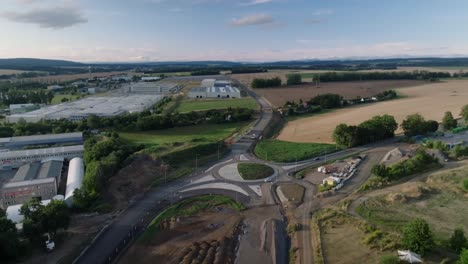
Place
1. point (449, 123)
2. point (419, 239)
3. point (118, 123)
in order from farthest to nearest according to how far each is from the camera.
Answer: point (118, 123) < point (449, 123) < point (419, 239)

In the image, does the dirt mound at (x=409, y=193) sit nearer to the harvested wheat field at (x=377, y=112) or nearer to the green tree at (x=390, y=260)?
the green tree at (x=390, y=260)

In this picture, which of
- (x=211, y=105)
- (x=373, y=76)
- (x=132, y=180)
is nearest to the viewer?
(x=132, y=180)

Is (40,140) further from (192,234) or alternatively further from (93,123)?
(192,234)

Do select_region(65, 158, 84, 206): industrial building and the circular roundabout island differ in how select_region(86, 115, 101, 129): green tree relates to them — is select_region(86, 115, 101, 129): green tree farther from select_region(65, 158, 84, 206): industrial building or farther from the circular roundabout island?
the circular roundabout island

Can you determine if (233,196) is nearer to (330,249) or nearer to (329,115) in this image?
(330,249)

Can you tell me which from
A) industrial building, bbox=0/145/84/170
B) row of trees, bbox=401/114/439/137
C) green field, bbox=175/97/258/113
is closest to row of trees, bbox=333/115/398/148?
row of trees, bbox=401/114/439/137

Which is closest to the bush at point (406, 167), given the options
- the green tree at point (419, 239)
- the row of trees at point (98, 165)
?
the green tree at point (419, 239)

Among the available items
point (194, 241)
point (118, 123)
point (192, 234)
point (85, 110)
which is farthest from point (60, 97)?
point (194, 241)
